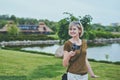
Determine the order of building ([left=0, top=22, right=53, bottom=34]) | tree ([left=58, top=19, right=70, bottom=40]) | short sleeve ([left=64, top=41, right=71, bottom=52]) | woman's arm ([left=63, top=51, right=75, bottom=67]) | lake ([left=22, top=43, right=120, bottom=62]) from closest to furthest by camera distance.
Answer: woman's arm ([left=63, top=51, right=75, bottom=67]) → short sleeve ([left=64, top=41, right=71, bottom=52]) → tree ([left=58, top=19, right=70, bottom=40]) → lake ([left=22, top=43, right=120, bottom=62]) → building ([left=0, top=22, right=53, bottom=34])

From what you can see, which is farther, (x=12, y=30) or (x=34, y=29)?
(x=34, y=29)

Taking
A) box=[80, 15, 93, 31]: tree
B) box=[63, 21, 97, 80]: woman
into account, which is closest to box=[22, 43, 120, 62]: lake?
box=[80, 15, 93, 31]: tree

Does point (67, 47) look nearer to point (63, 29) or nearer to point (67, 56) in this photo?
point (67, 56)

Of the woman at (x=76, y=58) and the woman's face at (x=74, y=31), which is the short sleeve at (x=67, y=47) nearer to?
the woman at (x=76, y=58)

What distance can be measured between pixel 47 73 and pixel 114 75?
7.78 feet

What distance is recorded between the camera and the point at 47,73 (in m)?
11.6

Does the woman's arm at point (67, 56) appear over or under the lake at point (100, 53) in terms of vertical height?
over

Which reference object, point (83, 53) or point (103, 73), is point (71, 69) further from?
point (103, 73)

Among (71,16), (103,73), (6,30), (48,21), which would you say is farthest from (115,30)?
(103,73)

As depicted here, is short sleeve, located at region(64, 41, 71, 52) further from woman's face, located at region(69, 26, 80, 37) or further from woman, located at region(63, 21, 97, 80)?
woman's face, located at region(69, 26, 80, 37)

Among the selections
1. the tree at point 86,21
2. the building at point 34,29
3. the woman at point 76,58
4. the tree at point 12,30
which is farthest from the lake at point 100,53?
the building at point 34,29

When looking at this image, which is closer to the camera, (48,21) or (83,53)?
(83,53)

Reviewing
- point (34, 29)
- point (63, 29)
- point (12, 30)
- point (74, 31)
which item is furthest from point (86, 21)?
point (34, 29)

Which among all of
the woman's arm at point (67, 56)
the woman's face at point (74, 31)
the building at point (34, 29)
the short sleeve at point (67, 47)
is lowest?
the building at point (34, 29)
